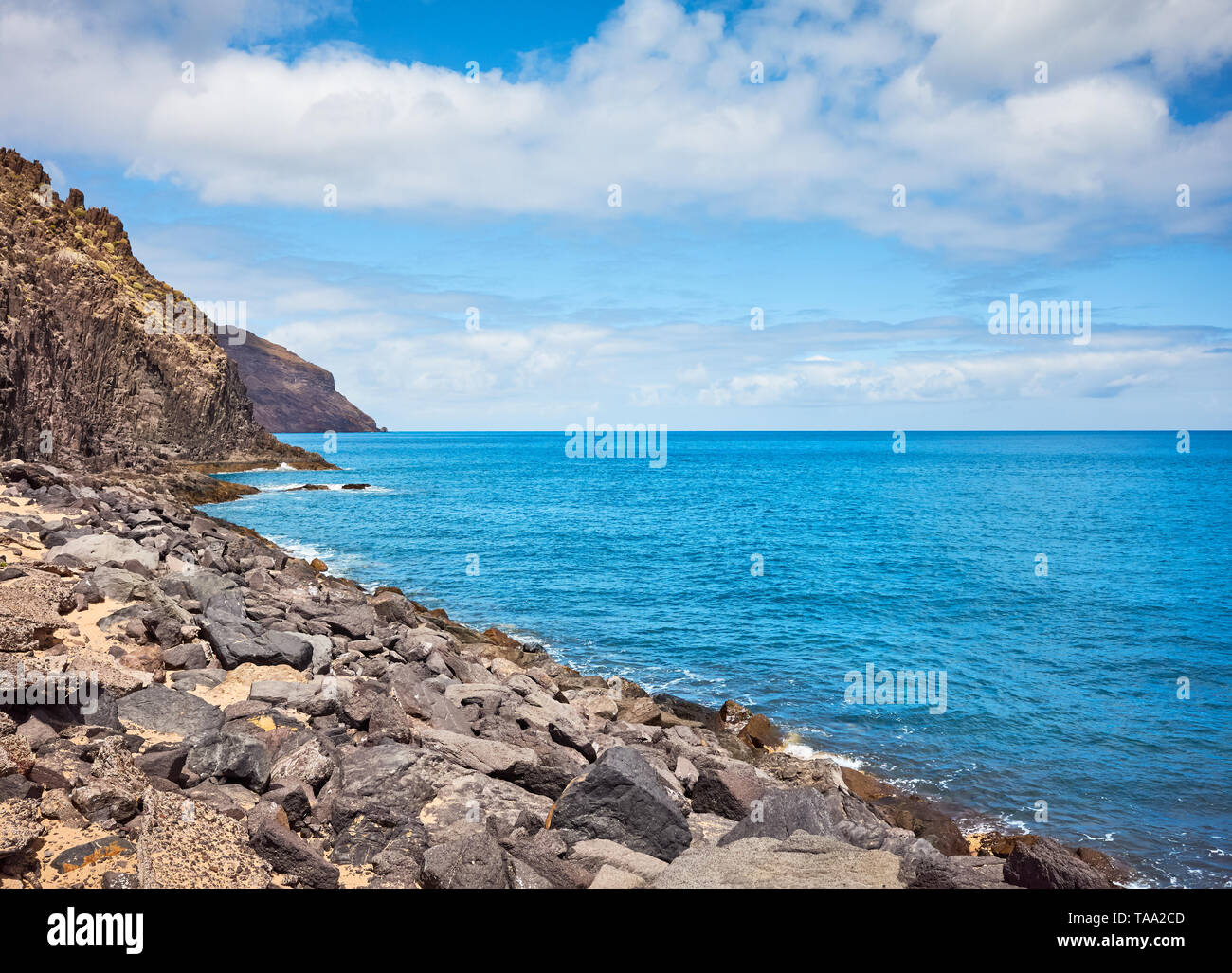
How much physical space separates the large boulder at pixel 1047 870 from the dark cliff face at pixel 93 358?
139 feet

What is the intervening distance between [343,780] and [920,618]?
25220 mm

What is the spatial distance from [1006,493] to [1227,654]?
6335 centimetres

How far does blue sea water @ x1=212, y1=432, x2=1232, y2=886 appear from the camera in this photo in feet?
50.3

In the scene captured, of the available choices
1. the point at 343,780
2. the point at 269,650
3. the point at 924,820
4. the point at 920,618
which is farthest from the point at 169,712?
the point at 920,618

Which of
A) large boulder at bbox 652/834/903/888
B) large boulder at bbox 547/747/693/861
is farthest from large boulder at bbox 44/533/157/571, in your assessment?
large boulder at bbox 652/834/903/888

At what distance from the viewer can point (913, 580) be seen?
→ 34.6 meters

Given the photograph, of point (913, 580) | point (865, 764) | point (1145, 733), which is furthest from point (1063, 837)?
point (913, 580)

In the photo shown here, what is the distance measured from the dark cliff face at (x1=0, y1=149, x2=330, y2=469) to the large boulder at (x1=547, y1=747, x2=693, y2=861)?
3897cm

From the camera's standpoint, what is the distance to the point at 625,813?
7.27 m

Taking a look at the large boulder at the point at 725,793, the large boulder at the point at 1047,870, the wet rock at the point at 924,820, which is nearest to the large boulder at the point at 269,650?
the large boulder at the point at 725,793

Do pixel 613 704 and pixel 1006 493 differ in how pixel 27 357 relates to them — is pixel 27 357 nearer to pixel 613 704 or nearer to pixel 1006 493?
pixel 613 704

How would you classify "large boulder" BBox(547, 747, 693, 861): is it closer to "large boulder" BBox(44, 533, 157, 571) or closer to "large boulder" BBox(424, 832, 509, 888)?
"large boulder" BBox(424, 832, 509, 888)
